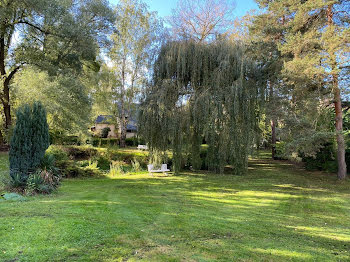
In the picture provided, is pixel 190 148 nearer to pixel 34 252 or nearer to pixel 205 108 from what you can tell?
pixel 205 108

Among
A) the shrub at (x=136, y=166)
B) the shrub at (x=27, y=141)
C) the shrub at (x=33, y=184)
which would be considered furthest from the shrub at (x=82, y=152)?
the shrub at (x=33, y=184)

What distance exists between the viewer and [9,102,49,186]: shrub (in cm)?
579

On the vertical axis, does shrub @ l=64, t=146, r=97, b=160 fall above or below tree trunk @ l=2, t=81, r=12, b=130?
below

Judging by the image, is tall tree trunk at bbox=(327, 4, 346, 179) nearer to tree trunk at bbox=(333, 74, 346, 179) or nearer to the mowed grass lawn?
tree trunk at bbox=(333, 74, 346, 179)

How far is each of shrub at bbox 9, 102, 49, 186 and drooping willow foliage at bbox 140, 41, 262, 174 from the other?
4.35m

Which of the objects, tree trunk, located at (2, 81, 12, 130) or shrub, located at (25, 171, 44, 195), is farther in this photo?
tree trunk, located at (2, 81, 12, 130)

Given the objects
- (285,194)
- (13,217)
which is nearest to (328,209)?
(285,194)

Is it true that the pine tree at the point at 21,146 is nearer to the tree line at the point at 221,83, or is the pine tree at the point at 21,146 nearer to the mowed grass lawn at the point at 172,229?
the mowed grass lawn at the point at 172,229

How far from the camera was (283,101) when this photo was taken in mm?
10391

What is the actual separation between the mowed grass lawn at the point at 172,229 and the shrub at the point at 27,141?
1.27 metres

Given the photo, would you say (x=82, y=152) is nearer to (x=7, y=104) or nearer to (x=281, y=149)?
(x=7, y=104)

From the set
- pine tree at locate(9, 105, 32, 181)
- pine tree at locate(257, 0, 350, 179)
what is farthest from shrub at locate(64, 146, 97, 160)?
pine tree at locate(257, 0, 350, 179)

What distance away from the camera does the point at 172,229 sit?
11.6 feet

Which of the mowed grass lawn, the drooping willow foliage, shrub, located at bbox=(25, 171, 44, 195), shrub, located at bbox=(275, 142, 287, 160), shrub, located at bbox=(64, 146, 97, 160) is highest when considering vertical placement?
the drooping willow foliage
